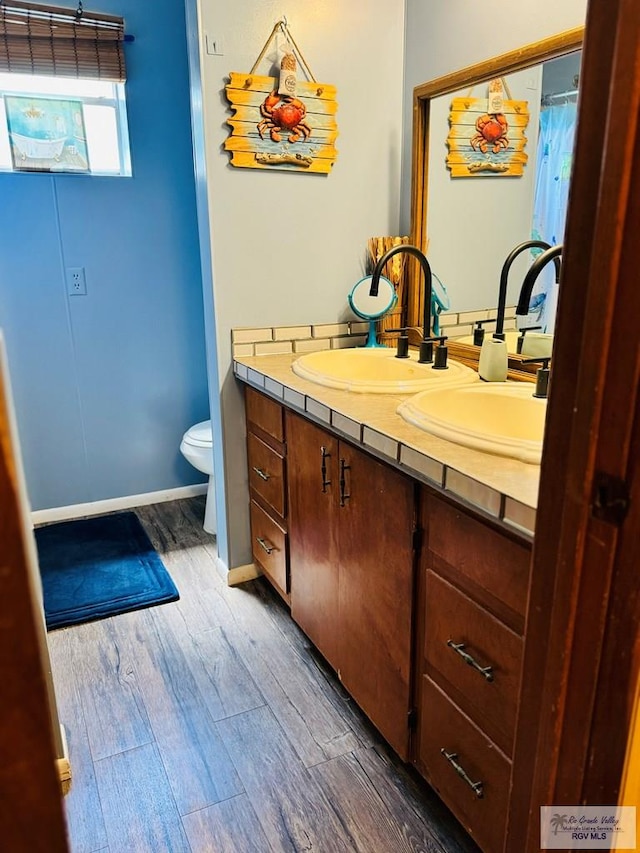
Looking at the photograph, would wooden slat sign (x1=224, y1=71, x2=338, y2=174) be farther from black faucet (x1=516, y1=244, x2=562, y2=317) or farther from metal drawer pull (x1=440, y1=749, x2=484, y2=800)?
metal drawer pull (x1=440, y1=749, x2=484, y2=800)

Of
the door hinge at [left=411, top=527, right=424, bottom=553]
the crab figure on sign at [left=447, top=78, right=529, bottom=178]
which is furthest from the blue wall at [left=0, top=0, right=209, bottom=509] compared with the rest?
the door hinge at [left=411, top=527, right=424, bottom=553]

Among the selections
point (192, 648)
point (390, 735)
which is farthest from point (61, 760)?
point (390, 735)

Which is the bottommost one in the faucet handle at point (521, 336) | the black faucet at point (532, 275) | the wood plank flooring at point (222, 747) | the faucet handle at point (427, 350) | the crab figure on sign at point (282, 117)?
the wood plank flooring at point (222, 747)

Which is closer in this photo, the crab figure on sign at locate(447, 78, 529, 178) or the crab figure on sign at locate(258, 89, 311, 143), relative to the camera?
the crab figure on sign at locate(447, 78, 529, 178)

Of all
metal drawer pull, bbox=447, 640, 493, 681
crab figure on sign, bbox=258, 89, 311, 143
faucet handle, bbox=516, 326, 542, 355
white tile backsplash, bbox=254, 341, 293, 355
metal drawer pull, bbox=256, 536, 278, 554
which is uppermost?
crab figure on sign, bbox=258, 89, 311, 143

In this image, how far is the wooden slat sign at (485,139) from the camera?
1.67m

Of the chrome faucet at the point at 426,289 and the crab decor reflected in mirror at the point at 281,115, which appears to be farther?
the crab decor reflected in mirror at the point at 281,115

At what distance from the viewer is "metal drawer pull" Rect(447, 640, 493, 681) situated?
1.09 m

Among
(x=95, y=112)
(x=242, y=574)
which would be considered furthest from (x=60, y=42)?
(x=242, y=574)

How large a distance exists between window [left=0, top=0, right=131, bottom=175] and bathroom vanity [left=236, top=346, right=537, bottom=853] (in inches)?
60.1

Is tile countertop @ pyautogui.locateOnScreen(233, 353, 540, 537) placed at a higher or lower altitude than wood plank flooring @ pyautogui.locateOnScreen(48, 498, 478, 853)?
higher

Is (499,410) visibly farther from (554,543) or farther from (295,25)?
(295,25)

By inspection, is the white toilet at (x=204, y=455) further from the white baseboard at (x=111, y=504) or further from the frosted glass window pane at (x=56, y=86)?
the frosted glass window pane at (x=56, y=86)

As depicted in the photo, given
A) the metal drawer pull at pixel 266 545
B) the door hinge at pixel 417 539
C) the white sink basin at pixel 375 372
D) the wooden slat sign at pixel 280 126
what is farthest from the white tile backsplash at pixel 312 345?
the door hinge at pixel 417 539
